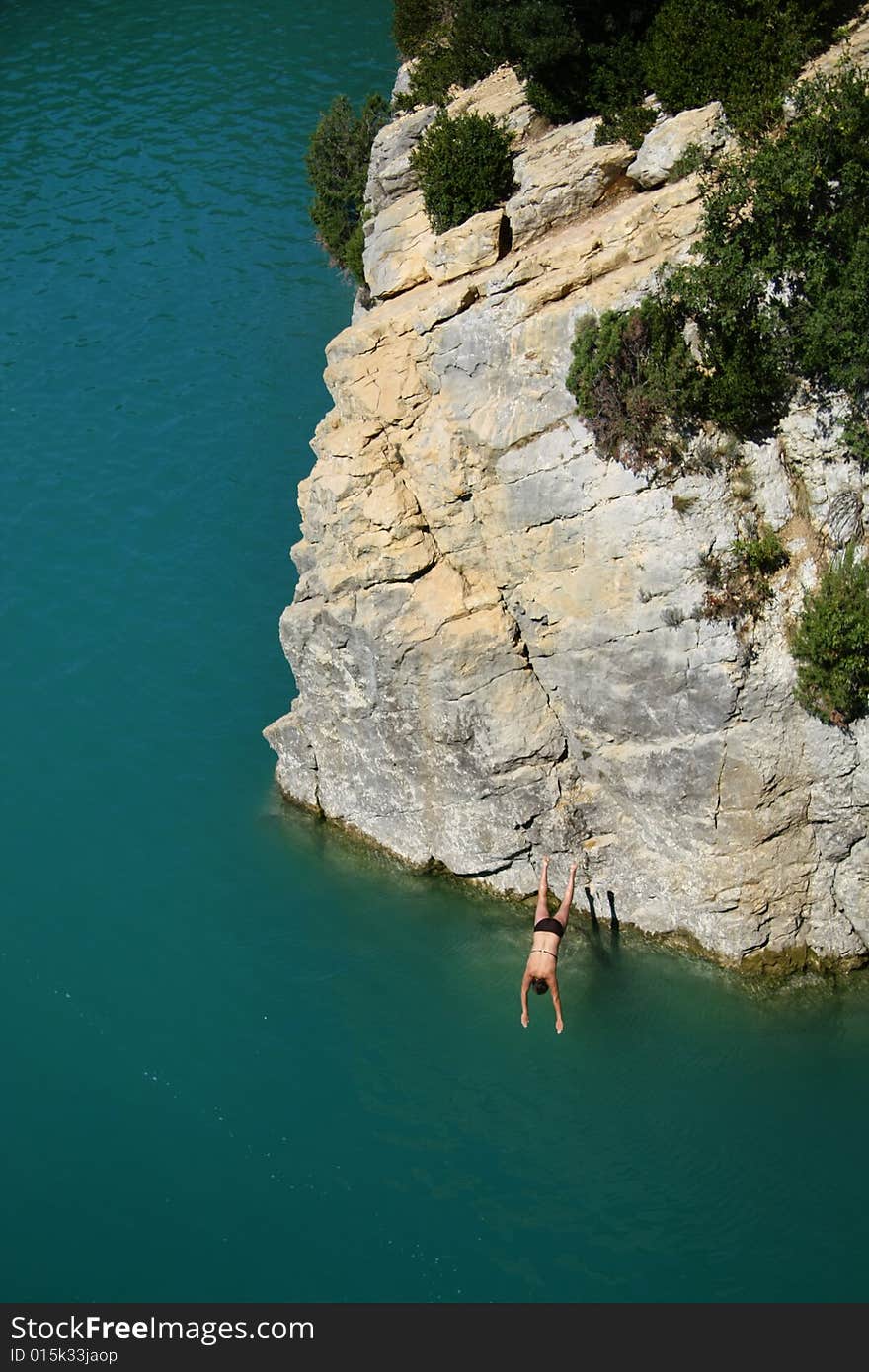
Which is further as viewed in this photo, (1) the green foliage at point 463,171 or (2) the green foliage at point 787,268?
(1) the green foliage at point 463,171

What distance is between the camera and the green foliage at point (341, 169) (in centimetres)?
3912

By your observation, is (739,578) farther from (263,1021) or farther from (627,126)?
(263,1021)

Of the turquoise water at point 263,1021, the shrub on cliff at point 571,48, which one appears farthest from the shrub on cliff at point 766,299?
the turquoise water at point 263,1021

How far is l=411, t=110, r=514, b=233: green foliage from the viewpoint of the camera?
2538 cm

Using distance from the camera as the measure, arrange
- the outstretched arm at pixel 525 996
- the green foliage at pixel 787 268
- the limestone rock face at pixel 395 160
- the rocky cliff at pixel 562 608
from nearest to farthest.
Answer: the green foliage at pixel 787 268, the rocky cliff at pixel 562 608, the outstretched arm at pixel 525 996, the limestone rock face at pixel 395 160

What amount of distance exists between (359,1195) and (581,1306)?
4.12 meters

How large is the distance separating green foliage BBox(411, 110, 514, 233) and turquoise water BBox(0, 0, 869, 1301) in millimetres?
10021

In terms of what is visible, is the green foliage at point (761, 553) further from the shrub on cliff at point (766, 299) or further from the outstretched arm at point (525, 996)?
the outstretched arm at point (525, 996)

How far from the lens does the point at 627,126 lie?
2422cm

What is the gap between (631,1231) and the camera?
2066 cm

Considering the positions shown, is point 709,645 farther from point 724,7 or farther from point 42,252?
point 42,252

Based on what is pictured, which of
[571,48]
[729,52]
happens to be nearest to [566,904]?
[729,52]

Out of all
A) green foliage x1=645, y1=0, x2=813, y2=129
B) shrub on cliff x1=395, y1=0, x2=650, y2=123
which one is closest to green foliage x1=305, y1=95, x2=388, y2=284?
shrub on cliff x1=395, y1=0, x2=650, y2=123

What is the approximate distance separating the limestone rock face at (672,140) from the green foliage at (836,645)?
779 centimetres
